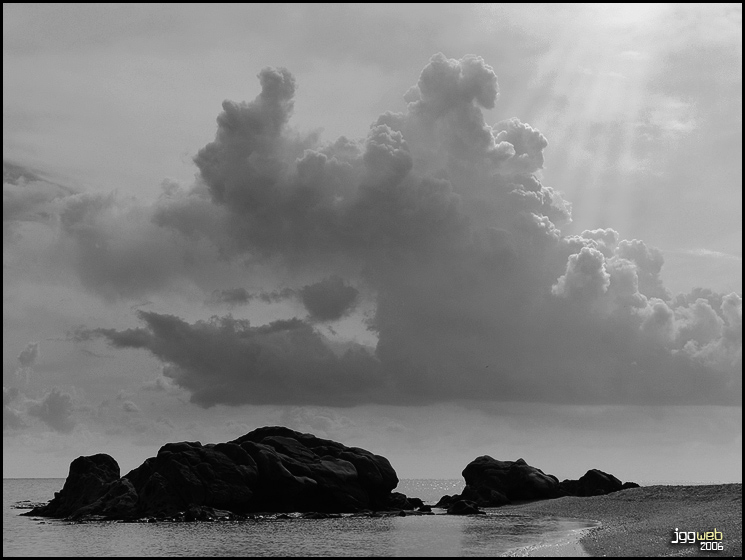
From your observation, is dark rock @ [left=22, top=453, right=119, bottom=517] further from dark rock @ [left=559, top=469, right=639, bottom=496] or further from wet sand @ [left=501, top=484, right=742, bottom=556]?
→ dark rock @ [left=559, top=469, right=639, bottom=496]

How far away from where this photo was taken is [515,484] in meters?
116

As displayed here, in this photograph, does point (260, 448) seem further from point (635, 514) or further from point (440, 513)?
point (635, 514)

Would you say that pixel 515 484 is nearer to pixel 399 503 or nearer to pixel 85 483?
pixel 399 503

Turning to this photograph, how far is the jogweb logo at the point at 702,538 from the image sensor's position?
164 ft

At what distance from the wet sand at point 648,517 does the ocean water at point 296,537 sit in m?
3.97

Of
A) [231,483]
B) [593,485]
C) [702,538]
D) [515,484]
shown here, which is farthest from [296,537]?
[593,485]

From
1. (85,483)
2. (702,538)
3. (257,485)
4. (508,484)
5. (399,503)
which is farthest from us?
(508,484)

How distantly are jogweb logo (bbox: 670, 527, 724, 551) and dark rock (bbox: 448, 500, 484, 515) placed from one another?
41170 millimetres

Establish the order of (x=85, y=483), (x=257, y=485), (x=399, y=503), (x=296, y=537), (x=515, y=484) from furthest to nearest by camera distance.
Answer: (x=515, y=484), (x=399, y=503), (x=85, y=483), (x=257, y=485), (x=296, y=537)

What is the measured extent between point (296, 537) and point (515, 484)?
54.7 metres

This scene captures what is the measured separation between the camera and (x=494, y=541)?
6644cm

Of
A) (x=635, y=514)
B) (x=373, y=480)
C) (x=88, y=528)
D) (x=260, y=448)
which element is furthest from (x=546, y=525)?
(x=88, y=528)

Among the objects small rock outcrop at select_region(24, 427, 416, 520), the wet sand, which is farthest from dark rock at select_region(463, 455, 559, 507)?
small rock outcrop at select_region(24, 427, 416, 520)

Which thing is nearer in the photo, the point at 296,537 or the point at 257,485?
the point at 296,537
